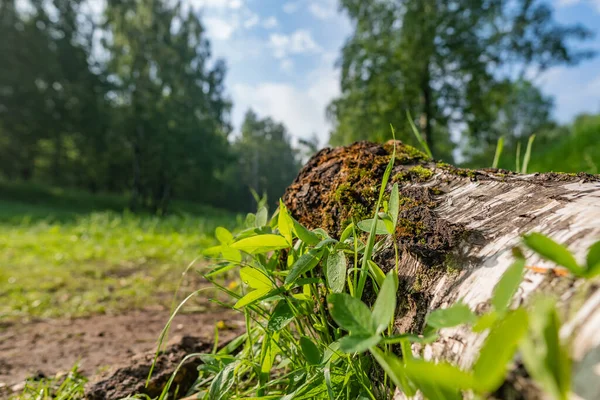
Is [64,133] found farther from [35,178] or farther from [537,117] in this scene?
[537,117]

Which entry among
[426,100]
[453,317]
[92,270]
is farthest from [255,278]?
[426,100]

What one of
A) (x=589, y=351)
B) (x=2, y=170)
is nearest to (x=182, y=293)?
(x=589, y=351)

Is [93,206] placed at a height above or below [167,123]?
below

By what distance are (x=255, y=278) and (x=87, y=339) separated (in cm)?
179

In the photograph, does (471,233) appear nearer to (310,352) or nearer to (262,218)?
(310,352)

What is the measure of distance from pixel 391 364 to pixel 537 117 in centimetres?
5689

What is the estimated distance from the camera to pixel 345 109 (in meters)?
17.1

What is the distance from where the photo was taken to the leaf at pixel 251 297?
79 centimetres

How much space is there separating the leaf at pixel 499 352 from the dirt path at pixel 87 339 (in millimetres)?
1435

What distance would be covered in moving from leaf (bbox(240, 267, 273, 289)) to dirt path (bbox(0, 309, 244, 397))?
900 mm

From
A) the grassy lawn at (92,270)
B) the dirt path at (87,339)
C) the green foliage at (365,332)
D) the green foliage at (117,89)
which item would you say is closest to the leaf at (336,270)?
the green foliage at (365,332)

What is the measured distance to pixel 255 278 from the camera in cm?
82

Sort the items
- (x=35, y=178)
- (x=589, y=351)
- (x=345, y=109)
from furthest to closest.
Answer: (x=35, y=178) < (x=345, y=109) < (x=589, y=351)

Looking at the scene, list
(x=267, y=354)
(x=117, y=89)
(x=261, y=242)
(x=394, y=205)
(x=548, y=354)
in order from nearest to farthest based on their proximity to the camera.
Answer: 1. (x=548, y=354)
2. (x=394, y=205)
3. (x=261, y=242)
4. (x=267, y=354)
5. (x=117, y=89)
